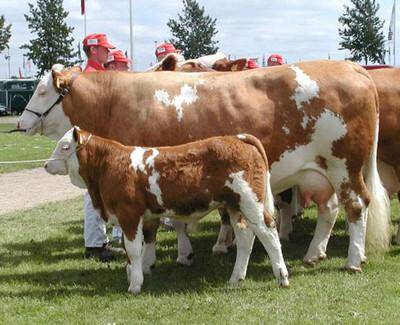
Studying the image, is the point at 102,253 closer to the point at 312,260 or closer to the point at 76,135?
the point at 76,135

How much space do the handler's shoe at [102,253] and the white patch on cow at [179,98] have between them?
6.34 ft

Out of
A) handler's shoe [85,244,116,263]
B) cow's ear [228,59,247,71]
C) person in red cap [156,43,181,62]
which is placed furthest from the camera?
person in red cap [156,43,181,62]

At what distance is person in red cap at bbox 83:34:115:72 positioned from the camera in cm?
783

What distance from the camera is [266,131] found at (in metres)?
6.34

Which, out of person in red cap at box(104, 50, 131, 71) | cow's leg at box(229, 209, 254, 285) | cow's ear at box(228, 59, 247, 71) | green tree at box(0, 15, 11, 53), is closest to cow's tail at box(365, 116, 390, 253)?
cow's leg at box(229, 209, 254, 285)

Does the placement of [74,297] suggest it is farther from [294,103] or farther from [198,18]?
[198,18]

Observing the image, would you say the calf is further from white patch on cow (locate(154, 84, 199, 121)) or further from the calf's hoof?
the calf's hoof

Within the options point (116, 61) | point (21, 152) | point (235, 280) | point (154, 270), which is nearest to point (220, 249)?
point (154, 270)

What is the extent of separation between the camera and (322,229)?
6.82m

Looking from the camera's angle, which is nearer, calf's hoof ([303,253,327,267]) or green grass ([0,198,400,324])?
green grass ([0,198,400,324])

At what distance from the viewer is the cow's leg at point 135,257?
5824mm

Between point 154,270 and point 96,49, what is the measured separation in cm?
273

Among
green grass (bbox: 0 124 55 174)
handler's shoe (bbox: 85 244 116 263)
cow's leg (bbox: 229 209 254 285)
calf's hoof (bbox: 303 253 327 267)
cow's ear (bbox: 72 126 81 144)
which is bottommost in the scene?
green grass (bbox: 0 124 55 174)

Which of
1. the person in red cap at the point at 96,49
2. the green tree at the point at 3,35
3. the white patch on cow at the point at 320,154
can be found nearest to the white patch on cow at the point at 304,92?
the white patch on cow at the point at 320,154
